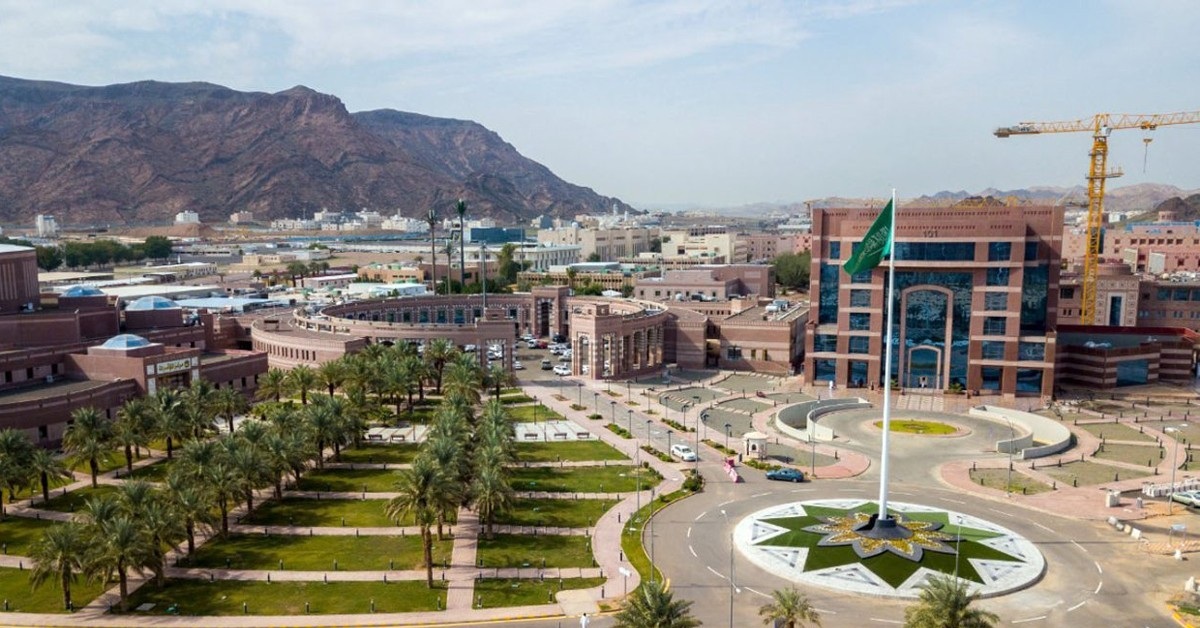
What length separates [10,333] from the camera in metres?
108

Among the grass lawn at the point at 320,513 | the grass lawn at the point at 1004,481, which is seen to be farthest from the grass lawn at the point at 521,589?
the grass lawn at the point at 1004,481

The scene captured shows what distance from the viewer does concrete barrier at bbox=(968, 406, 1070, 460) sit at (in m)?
84.9

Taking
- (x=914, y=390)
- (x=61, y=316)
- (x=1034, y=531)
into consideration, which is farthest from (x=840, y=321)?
(x=61, y=316)

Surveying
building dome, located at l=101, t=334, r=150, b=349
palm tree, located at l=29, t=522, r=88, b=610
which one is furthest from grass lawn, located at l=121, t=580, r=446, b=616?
building dome, located at l=101, t=334, r=150, b=349

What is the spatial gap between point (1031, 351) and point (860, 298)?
23555mm

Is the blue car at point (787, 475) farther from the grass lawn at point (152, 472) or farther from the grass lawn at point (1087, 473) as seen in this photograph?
the grass lawn at point (152, 472)

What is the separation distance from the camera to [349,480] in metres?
74.9

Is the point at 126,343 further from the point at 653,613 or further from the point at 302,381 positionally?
the point at 653,613

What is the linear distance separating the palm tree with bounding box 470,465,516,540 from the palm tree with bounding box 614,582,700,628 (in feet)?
70.5

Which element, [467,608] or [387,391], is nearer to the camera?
[467,608]

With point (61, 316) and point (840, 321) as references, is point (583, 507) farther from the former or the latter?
point (61, 316)

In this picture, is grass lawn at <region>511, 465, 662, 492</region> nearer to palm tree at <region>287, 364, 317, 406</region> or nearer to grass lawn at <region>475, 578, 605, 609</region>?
grass lawn at <region>475, 578, 605, 609</region>

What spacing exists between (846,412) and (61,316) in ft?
346

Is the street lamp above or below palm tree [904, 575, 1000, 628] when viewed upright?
below
